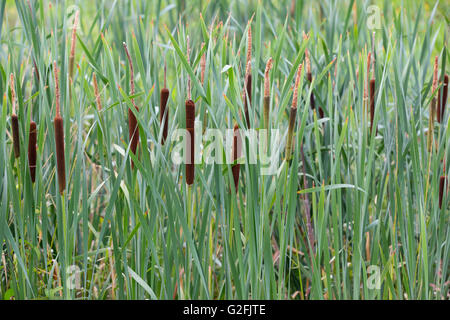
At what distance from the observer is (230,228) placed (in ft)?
3.31

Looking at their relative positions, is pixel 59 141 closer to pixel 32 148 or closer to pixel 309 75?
pixel 32 148

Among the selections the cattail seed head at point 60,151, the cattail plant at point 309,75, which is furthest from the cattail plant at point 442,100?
the cattail seed head at point 60,151

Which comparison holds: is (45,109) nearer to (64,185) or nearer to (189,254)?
(64,185)

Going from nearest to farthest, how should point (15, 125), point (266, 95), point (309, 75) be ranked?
point (266, 95) < point (15, 125) < point (309, 75)

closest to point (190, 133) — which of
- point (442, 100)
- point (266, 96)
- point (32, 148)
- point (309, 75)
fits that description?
point (266, 96)

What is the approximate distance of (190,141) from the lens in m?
0.92

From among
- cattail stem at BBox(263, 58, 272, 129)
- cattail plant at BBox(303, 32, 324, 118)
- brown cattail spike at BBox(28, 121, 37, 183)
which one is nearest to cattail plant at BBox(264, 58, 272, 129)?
cattail stem at BBox(263, 58, 272, 129)

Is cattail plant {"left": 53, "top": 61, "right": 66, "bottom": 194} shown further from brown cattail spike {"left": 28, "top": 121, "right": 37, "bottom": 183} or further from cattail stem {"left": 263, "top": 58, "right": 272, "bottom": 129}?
cattail stem {"left": 263, "top": 58, "right": 272, "bottom": 129}

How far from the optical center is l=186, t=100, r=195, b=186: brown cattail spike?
2.86 feet

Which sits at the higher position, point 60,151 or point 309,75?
point 309,75

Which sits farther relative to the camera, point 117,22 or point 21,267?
point 117,22

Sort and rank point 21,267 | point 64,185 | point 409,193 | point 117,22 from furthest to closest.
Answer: point 117,22 → point 409,193 → point 21,267 → point 64,185
